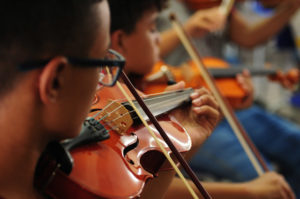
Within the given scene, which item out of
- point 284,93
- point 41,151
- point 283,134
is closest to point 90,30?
point 41,151

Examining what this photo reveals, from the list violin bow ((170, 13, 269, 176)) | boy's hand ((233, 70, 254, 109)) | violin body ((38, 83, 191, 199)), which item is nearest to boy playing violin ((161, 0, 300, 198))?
boy's hand ((233, 70, 254, 109))

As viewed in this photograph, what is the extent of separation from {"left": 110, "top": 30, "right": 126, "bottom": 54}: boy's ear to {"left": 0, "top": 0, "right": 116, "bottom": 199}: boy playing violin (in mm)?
431

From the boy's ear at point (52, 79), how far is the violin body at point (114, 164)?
10 cm

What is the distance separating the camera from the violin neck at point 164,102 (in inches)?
21.0

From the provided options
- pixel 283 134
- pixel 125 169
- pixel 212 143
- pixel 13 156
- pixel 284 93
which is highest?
pixel 13 156

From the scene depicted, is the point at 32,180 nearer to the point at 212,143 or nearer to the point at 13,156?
the point at 13,156

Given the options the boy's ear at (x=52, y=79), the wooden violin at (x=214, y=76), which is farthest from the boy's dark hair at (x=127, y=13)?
the boy's ear at (x=52, y=79)

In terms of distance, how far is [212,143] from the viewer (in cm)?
111

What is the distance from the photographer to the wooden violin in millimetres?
Answer: 829

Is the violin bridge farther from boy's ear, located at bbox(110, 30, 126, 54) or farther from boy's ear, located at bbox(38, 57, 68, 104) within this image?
boy's ear, located at bbox(110, 30, 126, 54)

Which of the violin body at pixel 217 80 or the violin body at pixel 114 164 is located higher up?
the violin body at pixel 114 164

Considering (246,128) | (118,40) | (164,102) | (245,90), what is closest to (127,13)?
(118,40)

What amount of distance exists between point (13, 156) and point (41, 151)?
0.03m

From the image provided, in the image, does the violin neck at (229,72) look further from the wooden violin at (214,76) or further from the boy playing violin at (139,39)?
the boy playing violin at (139,39)
